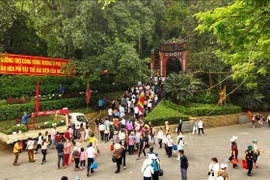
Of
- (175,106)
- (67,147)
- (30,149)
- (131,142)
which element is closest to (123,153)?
(131,142)

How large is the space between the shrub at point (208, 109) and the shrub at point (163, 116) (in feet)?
4.88

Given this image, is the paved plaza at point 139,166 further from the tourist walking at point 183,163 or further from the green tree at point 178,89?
the green tree at point 178,89

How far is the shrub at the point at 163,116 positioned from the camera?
21434mm

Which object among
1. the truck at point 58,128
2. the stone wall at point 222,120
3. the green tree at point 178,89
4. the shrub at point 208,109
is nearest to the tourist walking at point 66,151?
the truck at point 58,128

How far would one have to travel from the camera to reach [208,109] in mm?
24281

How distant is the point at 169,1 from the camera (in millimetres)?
40625

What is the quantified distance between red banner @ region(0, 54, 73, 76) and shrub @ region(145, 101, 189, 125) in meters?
9.66

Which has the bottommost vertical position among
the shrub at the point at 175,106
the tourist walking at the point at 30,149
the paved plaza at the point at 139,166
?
the paved plaza at the point at 139,166

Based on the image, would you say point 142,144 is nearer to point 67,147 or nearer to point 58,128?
point 67,147

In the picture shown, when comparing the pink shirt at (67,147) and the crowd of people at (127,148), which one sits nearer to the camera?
the crowd of people at (127,148)

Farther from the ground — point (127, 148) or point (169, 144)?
point (169, 144)

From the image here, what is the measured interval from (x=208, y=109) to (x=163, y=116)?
16.0 feet

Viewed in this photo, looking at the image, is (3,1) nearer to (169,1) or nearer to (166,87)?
(166,87)

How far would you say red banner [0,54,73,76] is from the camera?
2239 cm
